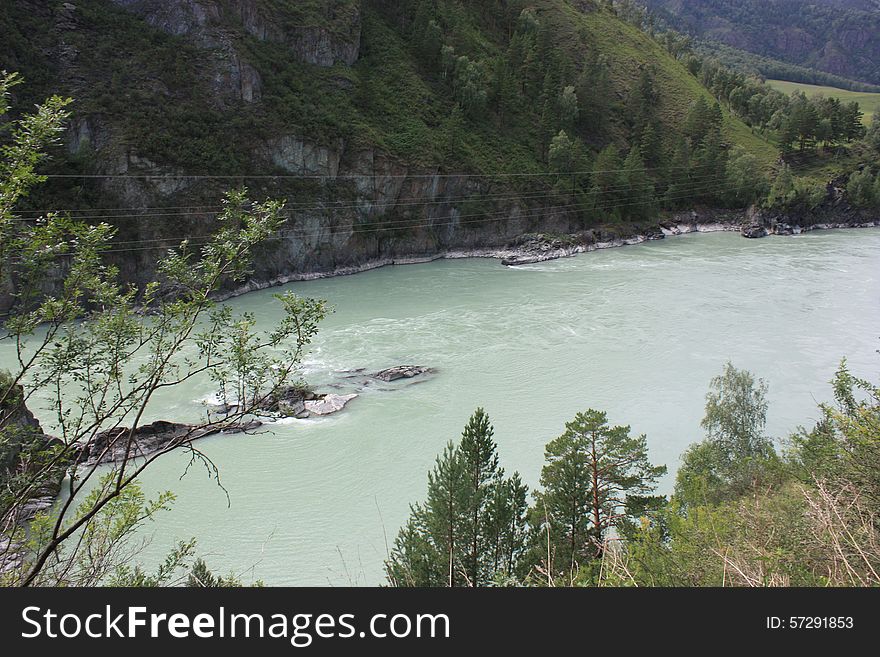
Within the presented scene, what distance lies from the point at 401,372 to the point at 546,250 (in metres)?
28.4

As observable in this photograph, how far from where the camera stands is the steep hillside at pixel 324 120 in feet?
119

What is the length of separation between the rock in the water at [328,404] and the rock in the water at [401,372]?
2337 millimetres

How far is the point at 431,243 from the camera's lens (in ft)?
161

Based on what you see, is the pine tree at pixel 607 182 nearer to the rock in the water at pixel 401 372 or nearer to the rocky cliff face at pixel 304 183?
the rocky cliff face at pixel 304 183

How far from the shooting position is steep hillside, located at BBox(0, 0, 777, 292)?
36.2 meters

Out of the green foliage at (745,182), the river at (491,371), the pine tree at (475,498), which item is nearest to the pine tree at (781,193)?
the green foliage at (745,182)

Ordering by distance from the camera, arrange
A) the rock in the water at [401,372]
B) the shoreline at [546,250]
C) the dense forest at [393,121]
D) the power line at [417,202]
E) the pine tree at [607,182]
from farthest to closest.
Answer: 1. the pine tree at [607,182]
2. the shoreline at [546,250]
3. the dense forest at [393,121]
4. the power line at [417,202]
5. the rock in the water at [401,372]

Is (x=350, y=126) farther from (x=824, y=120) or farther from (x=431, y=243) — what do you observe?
(x=824, y=120)

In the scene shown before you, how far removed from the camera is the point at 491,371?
82.2ft

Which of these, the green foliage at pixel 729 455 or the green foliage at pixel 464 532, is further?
the green foliage at pixel 729 455

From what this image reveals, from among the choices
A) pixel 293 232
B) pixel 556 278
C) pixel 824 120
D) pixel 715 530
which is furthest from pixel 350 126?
pixel 824 120

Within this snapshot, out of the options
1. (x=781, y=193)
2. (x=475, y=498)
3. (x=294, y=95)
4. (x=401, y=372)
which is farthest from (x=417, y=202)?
(x=475, y=498)

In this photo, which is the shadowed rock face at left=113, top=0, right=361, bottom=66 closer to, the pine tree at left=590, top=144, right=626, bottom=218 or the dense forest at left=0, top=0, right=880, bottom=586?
the dense forest at left=0, top=0, right=880, bottom=586
